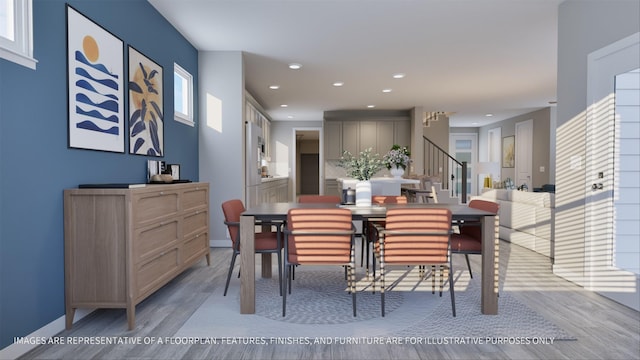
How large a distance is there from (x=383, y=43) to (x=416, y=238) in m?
3.02

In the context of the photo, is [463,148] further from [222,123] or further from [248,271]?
[248,271]

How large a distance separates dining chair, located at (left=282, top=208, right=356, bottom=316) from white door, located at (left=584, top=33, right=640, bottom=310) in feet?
7.51

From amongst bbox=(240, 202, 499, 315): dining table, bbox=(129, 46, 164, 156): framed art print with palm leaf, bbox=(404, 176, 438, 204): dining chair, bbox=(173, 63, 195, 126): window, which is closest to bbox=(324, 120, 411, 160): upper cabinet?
bbox=(404, 176, 438, 204): dining chair

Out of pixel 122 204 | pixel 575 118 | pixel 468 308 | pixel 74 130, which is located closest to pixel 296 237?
pixel 122 204

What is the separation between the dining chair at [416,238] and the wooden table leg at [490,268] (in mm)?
277

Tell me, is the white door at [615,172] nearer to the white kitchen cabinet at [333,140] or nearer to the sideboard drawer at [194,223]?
the sideboard drawer at [194,223]

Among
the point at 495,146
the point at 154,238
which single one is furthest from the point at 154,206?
the point at 495,146

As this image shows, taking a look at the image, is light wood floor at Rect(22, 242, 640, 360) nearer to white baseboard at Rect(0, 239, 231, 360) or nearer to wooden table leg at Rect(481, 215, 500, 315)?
white baseboard at Rect(0, 239, 231, 360)

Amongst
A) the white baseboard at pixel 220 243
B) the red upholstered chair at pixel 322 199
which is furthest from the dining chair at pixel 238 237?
the white baseboard at pixel 220 243

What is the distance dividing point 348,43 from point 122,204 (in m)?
3.43

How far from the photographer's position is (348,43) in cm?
476

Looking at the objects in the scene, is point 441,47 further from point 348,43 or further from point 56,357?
point 56,357

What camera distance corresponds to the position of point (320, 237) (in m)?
2.66

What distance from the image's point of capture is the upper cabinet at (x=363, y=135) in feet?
31.2
